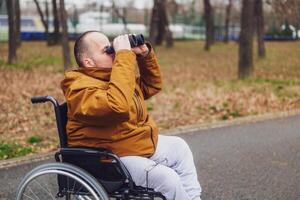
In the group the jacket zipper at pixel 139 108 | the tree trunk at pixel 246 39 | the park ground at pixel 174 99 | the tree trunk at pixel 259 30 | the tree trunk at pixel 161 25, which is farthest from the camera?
the tree trunk at pixel 161 25

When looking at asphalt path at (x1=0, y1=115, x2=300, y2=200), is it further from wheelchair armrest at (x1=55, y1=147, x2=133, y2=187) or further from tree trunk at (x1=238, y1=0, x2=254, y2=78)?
tree trunk at (x1=238, y1=0, x2=254, y2=78)

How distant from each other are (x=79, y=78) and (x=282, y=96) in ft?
27.7

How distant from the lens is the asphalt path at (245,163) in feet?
16.6

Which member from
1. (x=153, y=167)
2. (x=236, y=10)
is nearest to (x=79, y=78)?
(x=153, y=167)

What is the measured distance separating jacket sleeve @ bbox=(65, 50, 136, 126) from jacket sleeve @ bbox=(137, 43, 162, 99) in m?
0.48

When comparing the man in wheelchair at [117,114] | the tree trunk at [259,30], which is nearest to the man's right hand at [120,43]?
the man in wheelchair at [117,114]

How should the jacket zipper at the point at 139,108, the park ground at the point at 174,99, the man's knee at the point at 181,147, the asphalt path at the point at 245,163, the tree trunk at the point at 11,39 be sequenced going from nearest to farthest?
the jacket zipper at the point at 139,108 < the man's knee at the point at 181,147 < the asphalt path at the point at 245,163 < the park ground at the point at 174,99 < the tree trunk at the point at 11,39

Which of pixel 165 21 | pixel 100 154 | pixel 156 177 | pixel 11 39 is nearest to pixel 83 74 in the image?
pixel 100 154

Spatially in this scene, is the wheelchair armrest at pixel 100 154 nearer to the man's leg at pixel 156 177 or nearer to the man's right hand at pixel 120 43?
the man's leg at pixel 156 177

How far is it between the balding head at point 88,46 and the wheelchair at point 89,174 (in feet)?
1.01

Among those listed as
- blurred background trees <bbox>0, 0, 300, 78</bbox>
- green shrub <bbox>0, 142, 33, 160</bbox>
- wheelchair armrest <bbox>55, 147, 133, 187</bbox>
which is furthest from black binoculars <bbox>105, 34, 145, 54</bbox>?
blurred background trees <bbox>0, 0, 300, 78</bbox>

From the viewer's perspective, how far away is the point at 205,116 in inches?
357

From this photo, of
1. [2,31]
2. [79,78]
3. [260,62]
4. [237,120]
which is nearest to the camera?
[79,78]

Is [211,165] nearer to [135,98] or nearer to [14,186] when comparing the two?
[14,186]
